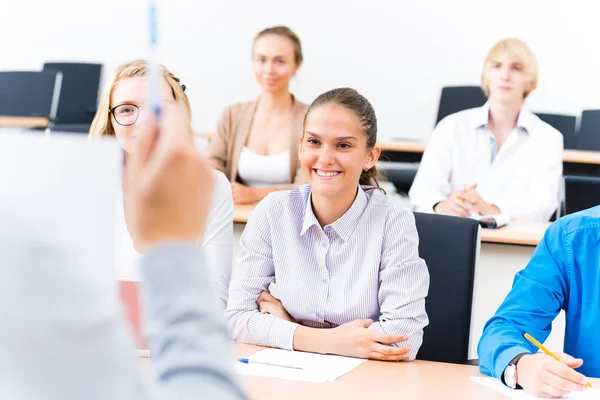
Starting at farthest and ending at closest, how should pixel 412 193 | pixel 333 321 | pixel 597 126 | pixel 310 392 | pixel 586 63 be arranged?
pixel 586 63 < pixel 597 126 < pixel 412 193 < pixel 333 321 < pixel 310 392

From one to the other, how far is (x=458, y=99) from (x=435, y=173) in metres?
1.66

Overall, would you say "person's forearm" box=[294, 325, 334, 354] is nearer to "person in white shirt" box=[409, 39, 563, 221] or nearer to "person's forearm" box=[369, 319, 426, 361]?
"person's forearm" box=[369, 319, 426, 361]

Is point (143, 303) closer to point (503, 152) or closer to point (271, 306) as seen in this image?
point (271, 306)

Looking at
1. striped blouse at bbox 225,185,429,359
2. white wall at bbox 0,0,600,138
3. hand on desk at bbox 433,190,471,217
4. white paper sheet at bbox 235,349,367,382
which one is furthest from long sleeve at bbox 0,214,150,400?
white wall at bbox 0,0,600,138

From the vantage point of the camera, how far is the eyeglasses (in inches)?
82.1

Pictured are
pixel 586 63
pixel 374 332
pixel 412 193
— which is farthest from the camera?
pixel 586 63

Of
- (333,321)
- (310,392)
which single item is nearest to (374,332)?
(333,321)

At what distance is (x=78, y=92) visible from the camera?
6441mm

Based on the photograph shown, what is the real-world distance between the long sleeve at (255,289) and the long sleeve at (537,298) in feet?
1.46

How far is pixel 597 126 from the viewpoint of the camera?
514 cm

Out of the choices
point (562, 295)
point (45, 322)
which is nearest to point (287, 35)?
point (562, 295)

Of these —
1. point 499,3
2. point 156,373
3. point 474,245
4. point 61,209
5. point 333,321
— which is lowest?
point 333,321

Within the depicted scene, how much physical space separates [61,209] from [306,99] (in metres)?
6.39

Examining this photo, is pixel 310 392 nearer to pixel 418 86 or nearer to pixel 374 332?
pixel 374 332
